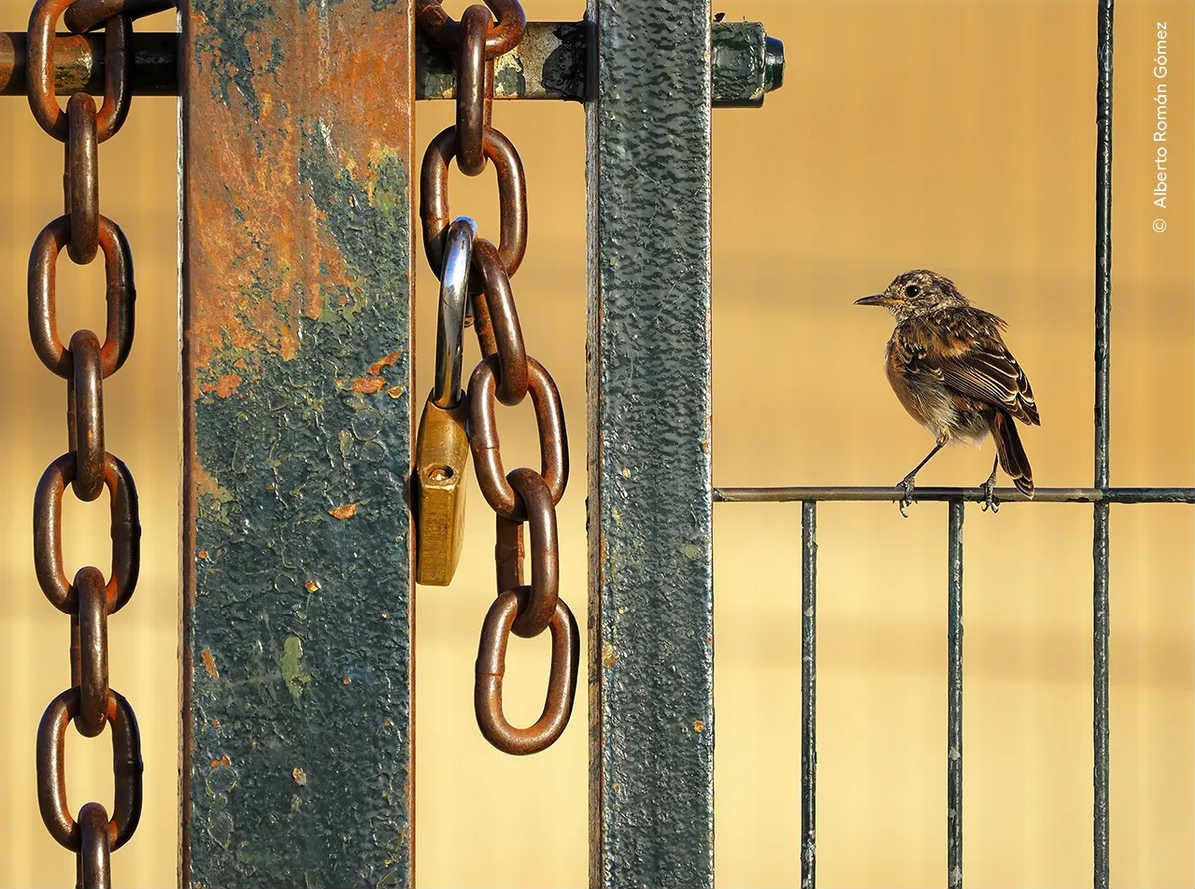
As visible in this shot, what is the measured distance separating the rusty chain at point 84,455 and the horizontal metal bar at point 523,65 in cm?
2

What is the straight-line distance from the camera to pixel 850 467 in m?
3.58

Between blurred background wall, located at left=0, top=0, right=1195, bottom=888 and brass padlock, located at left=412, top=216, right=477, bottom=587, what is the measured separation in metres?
2.64

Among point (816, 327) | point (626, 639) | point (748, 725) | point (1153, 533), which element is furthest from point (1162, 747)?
point (626, 639)

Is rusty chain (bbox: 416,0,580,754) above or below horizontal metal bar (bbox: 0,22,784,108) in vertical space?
below

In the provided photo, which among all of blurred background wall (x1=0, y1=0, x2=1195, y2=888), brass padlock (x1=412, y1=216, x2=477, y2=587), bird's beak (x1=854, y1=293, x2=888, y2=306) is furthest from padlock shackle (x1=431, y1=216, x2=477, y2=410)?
blurred background wall (x1=0, y1=0, x2=1195, y2=888)

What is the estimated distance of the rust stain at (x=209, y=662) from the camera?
752mm

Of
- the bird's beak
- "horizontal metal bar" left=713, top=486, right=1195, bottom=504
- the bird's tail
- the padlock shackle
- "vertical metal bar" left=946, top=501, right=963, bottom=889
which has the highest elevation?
the bird's beak

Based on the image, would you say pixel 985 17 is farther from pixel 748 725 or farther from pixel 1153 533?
pixel 748 725

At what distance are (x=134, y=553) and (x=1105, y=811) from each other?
44.3 inches

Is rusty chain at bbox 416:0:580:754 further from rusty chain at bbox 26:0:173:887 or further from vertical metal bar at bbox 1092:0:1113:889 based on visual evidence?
vertical metal bar at bbox 1092:0:1113:889

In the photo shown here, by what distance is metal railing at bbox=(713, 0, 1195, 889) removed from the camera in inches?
50.0

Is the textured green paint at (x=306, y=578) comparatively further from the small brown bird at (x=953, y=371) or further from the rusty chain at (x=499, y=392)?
the small brown bird at (x=953, y=371)

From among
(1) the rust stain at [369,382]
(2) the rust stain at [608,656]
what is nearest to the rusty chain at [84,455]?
(1) the rust stain at [369,382]

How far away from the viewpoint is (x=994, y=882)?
11.9ft
